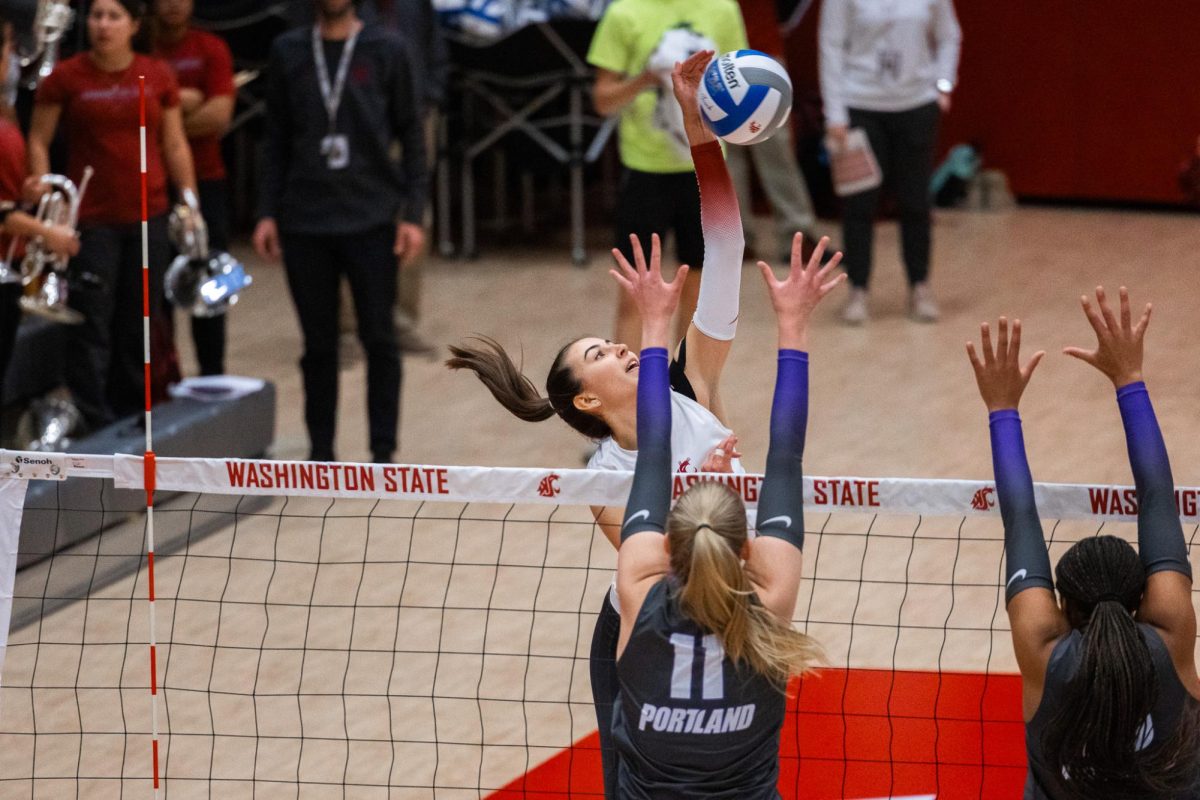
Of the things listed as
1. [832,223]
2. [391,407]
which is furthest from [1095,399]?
[832,223]

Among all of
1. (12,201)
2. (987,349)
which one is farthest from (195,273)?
(987,349)

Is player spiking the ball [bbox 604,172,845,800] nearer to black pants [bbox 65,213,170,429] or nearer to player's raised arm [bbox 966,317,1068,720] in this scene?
player's raised arm [bbox 966,317,1068,720]

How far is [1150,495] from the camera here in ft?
9.91

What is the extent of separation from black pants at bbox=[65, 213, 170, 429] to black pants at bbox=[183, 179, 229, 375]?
66 centimetres

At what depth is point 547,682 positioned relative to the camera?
190 inches

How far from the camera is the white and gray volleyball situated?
158 inches

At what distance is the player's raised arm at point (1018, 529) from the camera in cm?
284

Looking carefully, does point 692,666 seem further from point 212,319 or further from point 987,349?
point 212,319

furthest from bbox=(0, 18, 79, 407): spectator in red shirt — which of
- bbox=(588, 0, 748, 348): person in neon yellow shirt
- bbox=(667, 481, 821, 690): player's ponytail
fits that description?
bbox=(667, 481, 821, 690): player's ponytail

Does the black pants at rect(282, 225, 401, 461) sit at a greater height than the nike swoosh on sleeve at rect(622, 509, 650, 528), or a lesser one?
lesser

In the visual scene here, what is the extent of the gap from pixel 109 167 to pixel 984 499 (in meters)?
3.97

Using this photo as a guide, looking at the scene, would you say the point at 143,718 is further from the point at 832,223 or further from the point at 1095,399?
the point at 832,223

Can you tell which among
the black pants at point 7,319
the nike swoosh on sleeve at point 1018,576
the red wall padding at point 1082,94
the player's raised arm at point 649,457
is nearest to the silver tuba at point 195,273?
the black pants at point 7,319

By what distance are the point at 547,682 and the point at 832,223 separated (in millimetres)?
7895
